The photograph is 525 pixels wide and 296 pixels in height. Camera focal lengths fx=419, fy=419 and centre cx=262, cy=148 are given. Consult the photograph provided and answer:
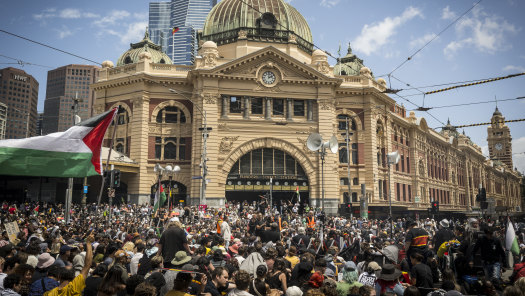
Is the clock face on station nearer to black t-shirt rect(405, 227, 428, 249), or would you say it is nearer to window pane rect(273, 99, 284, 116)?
window pane rect(273, 99, 284, 116)

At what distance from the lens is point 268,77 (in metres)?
43.3

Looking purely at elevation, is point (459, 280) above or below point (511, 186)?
below

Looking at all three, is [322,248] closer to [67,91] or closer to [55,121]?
[55,121]

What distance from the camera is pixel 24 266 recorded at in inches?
287

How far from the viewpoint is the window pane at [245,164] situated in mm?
42241

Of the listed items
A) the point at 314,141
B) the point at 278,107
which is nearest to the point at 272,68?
the point at 278,107

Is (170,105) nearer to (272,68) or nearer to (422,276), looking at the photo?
Result: (272,68)

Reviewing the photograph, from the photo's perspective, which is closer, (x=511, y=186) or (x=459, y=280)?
(x=459, y=280)

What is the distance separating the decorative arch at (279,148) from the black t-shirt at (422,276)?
110 feet

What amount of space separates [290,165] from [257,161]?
138 inches

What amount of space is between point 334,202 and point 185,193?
49.6ft

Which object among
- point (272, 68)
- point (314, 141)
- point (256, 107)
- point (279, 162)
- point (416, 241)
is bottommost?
point (416, 241)

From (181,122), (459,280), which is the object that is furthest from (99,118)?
(181,122)

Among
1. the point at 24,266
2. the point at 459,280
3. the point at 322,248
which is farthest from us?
the point at 322,248
